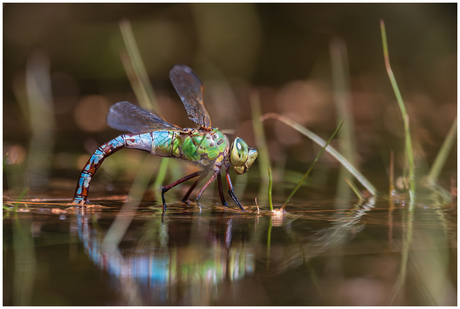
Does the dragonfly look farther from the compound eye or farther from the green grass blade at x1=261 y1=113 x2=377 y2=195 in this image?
the green grass blade at x1=261 y1=113 x2=377 y2=195

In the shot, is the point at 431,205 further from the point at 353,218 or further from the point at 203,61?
the point at 203,61

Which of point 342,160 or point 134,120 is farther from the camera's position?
point 134,120

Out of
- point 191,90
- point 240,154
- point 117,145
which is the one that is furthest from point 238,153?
point 117,145

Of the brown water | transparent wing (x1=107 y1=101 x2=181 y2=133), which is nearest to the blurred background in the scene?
transparent wing (x1=107 y1=101 x2=181 y2=133)

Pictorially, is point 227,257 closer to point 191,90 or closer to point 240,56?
point 191,90

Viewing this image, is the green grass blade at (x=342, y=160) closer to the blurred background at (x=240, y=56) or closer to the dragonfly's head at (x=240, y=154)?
the dragonfly's head at (x=240, y=154)
